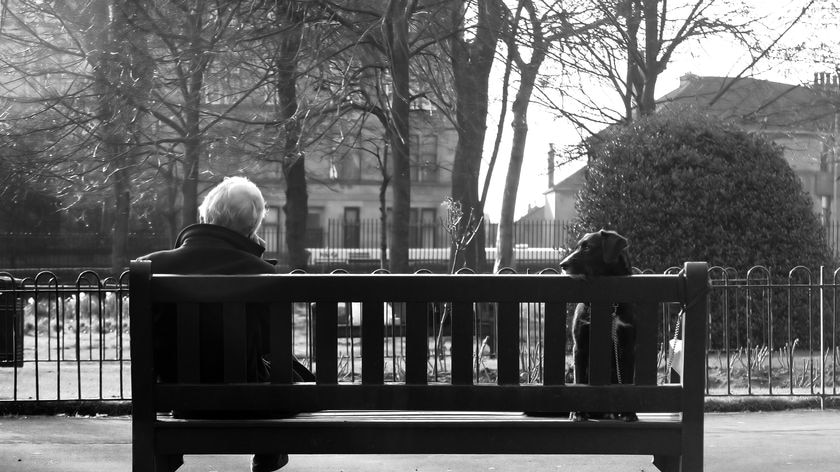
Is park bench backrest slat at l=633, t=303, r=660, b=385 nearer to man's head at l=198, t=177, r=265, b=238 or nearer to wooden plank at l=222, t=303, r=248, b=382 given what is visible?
wooden plank at l=222, t=303, r=248, b=382

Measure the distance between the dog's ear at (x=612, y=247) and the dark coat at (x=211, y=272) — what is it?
139 centimetres

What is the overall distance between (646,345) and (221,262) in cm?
174

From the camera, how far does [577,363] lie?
4695 millimetres

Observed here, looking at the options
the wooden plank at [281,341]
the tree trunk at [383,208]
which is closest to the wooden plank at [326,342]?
the wooden plank at [281,341]

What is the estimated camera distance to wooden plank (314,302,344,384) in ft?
13.1

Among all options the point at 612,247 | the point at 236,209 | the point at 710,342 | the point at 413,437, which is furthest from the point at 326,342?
the point at 710,342

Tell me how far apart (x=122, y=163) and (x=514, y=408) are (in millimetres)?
12743

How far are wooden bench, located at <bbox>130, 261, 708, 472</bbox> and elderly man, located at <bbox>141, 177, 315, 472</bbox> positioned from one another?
8.5 inches

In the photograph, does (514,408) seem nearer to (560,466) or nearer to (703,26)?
(560,466)

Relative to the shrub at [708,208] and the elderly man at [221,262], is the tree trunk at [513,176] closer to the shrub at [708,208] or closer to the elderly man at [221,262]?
the shrub at [708,208]

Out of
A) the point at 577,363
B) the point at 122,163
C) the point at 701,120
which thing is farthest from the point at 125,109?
the point at 577,363

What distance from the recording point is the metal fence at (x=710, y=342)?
30.9ft

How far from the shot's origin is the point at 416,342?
3979 mm

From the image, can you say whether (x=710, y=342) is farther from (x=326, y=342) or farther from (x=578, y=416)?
(x=326, y=342)
